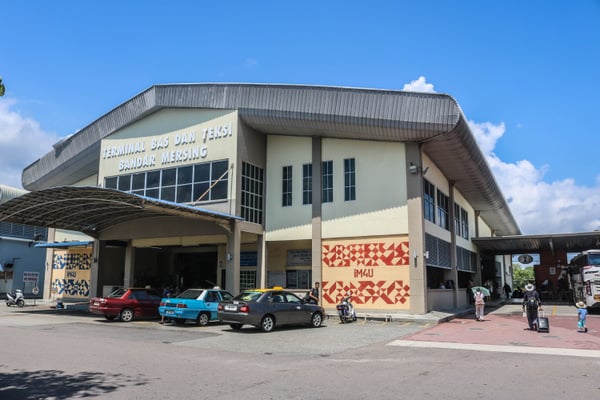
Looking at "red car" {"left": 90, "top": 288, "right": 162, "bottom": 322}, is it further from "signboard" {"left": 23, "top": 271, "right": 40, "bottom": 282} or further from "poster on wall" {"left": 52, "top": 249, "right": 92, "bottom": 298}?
"signboard" {"left": 23, "top": 271, "right": 40, "bottom": 282}

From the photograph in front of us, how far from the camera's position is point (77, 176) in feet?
112

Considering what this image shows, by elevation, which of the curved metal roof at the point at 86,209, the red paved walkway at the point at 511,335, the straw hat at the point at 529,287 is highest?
the curved metal roof at the point at 86,209

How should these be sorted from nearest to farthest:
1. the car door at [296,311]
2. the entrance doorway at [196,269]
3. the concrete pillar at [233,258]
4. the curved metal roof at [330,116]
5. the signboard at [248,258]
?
the car door at [296,311] < the curved metal roof at [330,116] < the concrete pillar at [233,258] < the signboard at [248,258] < the entrance doorway at [196,269]

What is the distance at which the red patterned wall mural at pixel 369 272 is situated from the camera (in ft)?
72.9

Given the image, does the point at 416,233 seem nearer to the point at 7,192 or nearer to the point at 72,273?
the point at 72,273

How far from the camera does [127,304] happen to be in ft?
69.0

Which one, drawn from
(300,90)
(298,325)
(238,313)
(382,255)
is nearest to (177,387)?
(238,313)

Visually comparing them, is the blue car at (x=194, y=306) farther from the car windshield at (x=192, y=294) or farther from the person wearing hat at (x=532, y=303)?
the person wearing hat at (x=532, y=303)

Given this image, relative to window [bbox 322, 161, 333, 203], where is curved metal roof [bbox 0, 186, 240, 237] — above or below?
below

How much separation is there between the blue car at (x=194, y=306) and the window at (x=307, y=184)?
721 centimetres

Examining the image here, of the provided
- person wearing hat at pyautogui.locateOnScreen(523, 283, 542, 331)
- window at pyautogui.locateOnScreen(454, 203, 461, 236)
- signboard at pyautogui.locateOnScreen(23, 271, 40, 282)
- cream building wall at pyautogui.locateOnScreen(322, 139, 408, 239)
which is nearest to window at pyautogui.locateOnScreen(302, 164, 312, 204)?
cream building wall at pyautogui.locateOnScreen(322, 139, 408, 239)

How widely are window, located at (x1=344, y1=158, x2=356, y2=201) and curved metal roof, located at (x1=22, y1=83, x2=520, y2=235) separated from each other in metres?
1.27

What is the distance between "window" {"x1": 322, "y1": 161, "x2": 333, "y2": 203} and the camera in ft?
80.4

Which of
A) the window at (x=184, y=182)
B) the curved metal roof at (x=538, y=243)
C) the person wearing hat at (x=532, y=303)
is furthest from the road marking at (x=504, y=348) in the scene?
the curved metal roof at (x=538, y=243)
